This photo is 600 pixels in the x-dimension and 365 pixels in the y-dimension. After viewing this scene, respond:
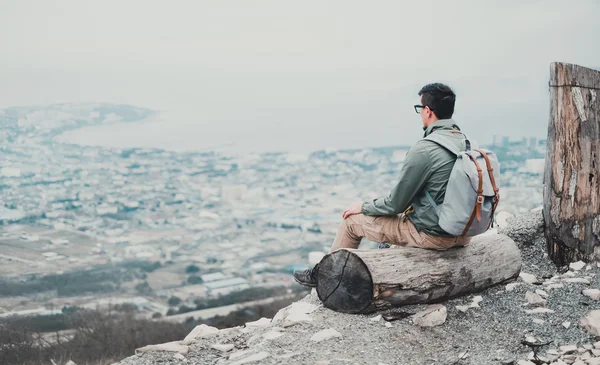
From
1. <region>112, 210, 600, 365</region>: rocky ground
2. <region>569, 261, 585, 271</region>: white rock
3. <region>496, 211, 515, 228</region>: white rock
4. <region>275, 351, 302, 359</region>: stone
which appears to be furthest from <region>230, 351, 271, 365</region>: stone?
<region>496, 211, 515, 228</region>: white rock

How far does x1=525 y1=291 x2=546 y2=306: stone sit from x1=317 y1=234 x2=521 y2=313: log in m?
0.40

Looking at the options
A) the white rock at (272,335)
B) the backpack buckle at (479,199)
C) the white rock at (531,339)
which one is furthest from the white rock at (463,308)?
the white rock at (272,335)

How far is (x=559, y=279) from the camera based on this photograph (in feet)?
19.8

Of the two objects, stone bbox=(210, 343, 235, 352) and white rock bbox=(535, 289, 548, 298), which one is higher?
white rock bbox=(535, 289, 548, 298)

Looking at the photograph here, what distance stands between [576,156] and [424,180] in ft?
8.12

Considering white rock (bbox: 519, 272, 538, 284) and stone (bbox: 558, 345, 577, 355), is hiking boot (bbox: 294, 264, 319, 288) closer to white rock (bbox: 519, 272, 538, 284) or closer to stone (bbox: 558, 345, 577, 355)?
stone (bbox: 558, 345, 577, 355)

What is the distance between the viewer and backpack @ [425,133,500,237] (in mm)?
4926

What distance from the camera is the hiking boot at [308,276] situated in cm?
545

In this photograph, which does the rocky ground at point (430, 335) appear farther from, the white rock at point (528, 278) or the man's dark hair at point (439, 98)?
the man's dark hair at point (439, 98)

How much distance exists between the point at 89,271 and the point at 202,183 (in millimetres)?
24709

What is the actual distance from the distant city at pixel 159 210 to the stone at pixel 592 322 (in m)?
6.66

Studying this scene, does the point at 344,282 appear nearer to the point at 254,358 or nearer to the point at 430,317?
the point at 430,317

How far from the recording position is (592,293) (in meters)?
5.44

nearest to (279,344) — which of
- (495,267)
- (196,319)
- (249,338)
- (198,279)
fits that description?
(249,338)
